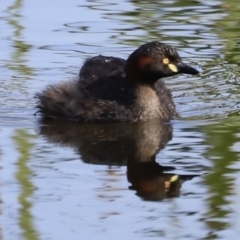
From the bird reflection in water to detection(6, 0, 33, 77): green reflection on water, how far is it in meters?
1.70

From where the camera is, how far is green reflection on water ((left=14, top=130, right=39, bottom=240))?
625 cm

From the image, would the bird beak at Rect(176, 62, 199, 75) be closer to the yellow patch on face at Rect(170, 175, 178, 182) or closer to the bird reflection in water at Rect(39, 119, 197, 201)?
the bird reflection in water at Rect(39, 119, 197, 201)

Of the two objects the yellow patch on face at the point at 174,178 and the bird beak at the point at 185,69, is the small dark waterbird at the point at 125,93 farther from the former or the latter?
the yellow patch on face at the point at 174,178

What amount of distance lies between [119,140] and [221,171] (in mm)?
1340

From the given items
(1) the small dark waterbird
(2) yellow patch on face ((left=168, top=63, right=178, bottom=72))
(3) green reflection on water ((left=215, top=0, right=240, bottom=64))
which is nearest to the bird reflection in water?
(1) the small dark waterbird

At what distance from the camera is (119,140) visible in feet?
28.3

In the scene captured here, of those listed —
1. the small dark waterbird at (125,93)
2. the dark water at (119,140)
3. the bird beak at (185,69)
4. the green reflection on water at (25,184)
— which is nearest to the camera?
the green reflection on water at (25,184)

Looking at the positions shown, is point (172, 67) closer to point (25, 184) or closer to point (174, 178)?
point (174, 178)

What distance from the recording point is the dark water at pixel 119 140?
6496 millimetres

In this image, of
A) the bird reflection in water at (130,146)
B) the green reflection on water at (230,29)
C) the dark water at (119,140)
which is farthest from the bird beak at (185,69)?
the green reflection on water at (230,29)

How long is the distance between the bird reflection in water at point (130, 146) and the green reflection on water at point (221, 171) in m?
0.23

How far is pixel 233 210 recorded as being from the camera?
6.64 meters

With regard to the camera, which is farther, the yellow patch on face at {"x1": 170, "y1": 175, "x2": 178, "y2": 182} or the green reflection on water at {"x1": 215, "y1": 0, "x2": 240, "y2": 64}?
the green reflection on water at {"x1": 215, "y1": 0, "x2": 240, "y2": 64}

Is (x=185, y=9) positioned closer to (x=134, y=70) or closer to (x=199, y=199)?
(x=134, y=70)
